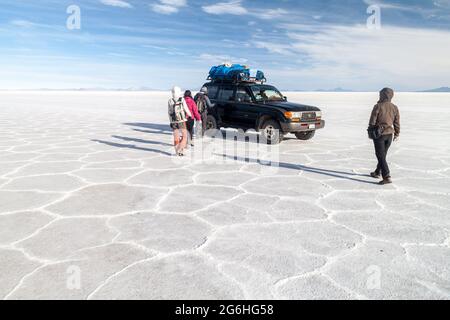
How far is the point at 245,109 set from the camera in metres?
10.9

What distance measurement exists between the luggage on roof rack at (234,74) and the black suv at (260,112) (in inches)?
12.8

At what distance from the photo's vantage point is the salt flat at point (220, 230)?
292 cm

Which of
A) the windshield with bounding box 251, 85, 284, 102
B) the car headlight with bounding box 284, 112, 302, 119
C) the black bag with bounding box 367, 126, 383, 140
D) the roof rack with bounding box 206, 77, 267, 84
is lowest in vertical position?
the black bag with bounding box 367, 126, 383, 140

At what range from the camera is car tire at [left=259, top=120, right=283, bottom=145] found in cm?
1009

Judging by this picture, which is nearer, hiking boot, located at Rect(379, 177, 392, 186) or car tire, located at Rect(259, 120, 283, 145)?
hiking boot, located at Rect(379, 177, 392, 186)

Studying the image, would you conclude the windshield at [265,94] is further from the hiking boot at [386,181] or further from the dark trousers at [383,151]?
the hiking boot at [386,181]

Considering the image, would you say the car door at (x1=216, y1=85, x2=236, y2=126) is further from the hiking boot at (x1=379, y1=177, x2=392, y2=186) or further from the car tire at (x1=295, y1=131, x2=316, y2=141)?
the hiking boot at (x1=379, y1=177, x2=392, y2=186)

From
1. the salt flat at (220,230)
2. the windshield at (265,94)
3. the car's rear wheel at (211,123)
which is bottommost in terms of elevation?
the salt flat at (220,230)

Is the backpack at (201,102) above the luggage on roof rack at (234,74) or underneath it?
underneath

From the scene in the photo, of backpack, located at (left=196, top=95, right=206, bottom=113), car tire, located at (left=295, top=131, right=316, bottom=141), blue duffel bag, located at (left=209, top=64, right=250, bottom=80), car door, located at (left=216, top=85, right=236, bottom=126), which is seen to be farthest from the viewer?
blue duffel bag, located at (left=209, top=64, right=250, bottom=80)

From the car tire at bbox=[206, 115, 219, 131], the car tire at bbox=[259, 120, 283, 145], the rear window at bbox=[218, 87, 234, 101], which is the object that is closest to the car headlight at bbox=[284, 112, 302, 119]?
the car tire at bbox=[259, 120, 283, 145]

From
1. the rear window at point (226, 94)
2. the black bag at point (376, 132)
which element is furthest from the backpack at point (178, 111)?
the black bag at point (376, 132)

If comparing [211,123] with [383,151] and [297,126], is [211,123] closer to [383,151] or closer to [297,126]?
[297,126]

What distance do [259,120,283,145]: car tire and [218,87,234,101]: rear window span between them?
5.72 ft
